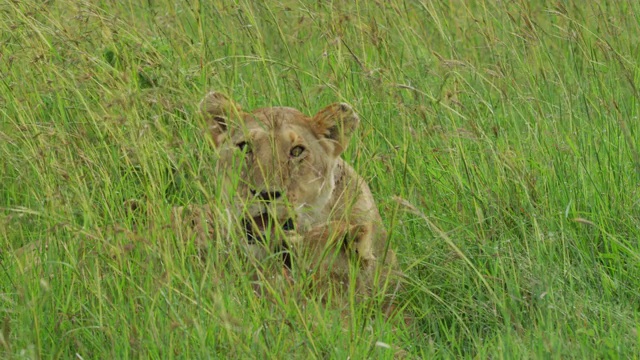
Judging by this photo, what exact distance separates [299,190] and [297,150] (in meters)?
0.20

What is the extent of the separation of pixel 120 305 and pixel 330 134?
4.76 ft

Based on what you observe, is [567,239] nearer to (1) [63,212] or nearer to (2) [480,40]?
(1) [63,212]

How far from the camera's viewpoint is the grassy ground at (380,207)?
142 inches

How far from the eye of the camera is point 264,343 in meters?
3.55

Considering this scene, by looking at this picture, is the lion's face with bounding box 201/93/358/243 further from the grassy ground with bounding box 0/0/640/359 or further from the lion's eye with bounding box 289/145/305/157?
the grassy ground with bounding box 0/0/640/359

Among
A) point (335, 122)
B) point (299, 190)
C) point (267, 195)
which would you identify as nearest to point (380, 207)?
point (335, 122)

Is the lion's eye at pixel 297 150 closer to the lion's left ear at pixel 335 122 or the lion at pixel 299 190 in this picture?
the lion at pixel 299 190

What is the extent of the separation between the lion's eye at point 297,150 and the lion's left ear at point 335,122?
140 millimetres

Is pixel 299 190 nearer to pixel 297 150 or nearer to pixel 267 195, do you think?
pixel 297 150

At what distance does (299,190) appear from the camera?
4.55 meters

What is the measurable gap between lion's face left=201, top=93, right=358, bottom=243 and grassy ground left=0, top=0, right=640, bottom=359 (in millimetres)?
126

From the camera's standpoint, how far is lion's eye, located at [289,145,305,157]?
466 cm

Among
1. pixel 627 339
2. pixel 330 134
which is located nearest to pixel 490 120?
pixel 330 134

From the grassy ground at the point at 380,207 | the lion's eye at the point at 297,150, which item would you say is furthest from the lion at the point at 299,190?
the grassy ground at the point at 380,207
